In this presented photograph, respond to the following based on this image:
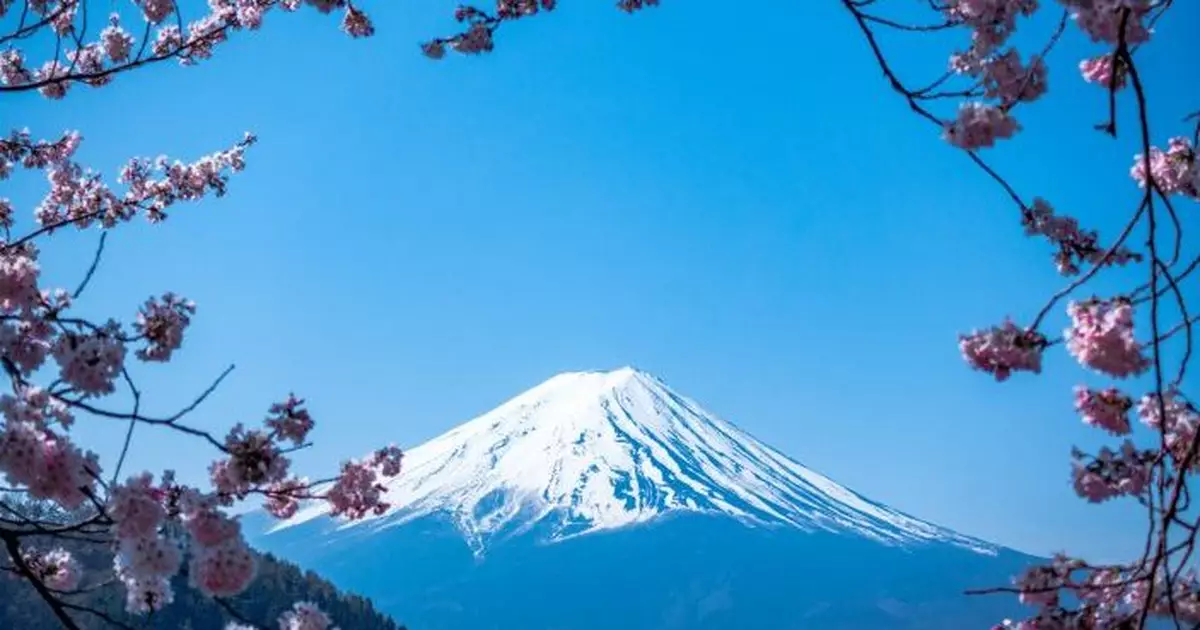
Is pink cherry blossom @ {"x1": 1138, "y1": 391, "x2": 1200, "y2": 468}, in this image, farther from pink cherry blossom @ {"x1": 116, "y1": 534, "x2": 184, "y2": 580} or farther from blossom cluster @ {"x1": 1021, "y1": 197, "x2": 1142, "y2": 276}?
pink cherry blossom @ {"x1": 116, "y1": 534, "x2": 184, "y2": 580}

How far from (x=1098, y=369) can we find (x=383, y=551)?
178 metres

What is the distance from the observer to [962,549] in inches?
6880

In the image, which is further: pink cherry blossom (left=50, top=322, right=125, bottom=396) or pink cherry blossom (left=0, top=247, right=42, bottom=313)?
pink cherry blossom (left=0, top=247, right=42, bottom=313)

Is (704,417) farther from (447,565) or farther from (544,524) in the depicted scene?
(447,565)

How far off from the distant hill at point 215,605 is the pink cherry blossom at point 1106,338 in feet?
99.8

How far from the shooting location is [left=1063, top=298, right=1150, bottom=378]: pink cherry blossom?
2639 mm

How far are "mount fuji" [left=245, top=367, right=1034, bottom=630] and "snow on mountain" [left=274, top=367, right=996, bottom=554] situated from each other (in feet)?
0.96

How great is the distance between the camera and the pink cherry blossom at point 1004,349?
2812 mm

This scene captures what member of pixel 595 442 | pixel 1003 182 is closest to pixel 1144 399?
pixel 1003 182

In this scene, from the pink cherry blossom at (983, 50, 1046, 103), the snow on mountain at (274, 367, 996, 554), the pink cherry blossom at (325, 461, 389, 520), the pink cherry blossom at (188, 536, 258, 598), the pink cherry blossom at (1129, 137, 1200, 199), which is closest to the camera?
the pink cherry blossom at (188, 536, 258, 598)

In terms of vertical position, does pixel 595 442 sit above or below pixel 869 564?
above

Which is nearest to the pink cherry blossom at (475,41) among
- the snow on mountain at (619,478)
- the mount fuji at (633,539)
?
the mount fuji at (633,539)

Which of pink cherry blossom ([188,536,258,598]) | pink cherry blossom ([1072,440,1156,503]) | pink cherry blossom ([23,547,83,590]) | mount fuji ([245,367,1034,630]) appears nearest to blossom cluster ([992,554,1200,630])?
pink cherry blossom ([1072,440,1156,503])

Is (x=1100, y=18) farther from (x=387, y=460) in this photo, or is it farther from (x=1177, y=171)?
(x=387, y=460)
